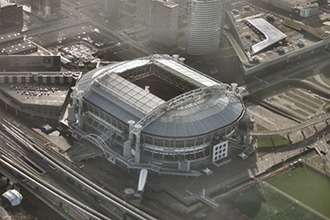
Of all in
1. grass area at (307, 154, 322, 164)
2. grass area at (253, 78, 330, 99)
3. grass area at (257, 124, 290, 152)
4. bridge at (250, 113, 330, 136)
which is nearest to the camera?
grass area at (307, 154, 322, 164)

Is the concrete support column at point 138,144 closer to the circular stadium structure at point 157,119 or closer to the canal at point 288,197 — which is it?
the circular stadium structure at point 157,119

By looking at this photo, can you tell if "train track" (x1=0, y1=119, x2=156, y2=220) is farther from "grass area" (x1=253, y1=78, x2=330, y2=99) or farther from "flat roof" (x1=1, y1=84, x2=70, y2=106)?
"grass area" (x1=253, y1=78, x2=330, y2=99)

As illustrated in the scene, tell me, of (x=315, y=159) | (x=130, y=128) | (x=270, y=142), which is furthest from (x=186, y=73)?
(x=315, y=159)

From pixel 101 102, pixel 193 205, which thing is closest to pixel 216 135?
pixel 193 205

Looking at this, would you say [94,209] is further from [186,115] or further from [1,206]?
[186,115]

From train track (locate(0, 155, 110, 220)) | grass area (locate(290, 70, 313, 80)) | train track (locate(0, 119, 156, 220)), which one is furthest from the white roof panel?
train track (locate(0, 155, 110, 220))

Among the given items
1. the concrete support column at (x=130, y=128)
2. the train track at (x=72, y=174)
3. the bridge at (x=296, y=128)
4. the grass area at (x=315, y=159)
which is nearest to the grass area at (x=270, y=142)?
the bridge at (x=296, y=128)

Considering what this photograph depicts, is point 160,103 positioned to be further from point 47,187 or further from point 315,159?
point 315,159
